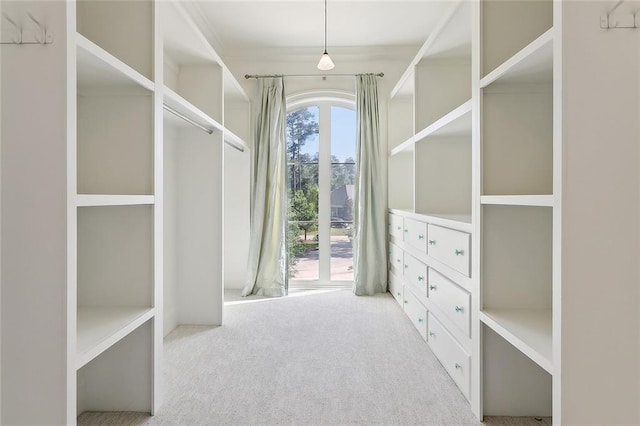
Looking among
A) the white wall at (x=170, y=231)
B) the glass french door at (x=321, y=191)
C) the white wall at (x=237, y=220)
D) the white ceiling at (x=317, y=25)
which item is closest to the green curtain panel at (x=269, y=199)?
the white wall at (x=237, y=220)

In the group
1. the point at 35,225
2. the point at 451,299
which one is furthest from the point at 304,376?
the point at 35,225

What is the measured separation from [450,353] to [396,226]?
1738 mm

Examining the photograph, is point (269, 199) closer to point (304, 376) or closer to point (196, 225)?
point (196, 225)

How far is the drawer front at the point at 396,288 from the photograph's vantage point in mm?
3439

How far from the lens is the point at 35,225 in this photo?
1.10 meters

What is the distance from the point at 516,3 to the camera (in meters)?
1.64

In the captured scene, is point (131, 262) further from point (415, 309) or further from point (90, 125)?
point (415, 309)

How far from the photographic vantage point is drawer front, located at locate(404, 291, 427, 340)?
8.48ft

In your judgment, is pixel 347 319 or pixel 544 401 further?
pixel 347 319

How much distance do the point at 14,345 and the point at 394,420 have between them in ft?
4.96
